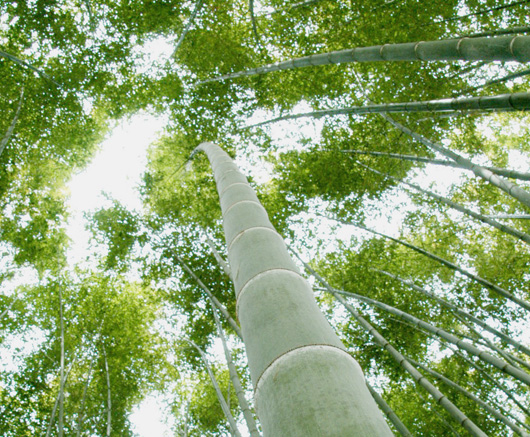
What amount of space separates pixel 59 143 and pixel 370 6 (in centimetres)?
585

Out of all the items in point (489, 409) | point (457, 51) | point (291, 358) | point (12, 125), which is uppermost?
point (12, 125)

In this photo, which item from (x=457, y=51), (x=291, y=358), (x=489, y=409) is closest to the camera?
(x=291, y=358)

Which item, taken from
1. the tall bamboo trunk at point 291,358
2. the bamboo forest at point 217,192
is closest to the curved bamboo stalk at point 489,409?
the bamboo forest at point 217,192

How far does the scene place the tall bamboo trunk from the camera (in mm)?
684

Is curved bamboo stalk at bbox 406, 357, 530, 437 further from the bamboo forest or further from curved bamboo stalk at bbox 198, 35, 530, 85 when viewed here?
curved bamboo stalk at bbox 198, 35, 530, 85

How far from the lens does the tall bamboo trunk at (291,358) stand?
684mm

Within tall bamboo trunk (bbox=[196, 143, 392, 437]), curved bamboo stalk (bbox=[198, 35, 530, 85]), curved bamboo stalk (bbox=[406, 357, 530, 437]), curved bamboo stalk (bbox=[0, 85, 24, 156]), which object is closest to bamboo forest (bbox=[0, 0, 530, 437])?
curved bamboo stalk (bbox=[0, 85, 24, 156])

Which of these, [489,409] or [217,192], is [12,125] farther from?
[489,409]

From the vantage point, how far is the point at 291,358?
2.73 feet

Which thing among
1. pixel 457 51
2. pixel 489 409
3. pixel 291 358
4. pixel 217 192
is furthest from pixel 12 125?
pixel 489 409

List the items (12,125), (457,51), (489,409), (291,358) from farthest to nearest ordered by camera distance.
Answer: (12,125), (489,409), (457,51), (291,358)

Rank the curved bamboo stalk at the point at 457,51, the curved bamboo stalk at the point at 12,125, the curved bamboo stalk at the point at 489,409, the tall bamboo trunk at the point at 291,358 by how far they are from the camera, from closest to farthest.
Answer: the tall bamboo trunk at the point at 291,358 < the curved bamboo stalk at the point at 457,51 < the curved bamboo stalk at the point at 489,409 < the curved bamboo stalk at the point at 12,125

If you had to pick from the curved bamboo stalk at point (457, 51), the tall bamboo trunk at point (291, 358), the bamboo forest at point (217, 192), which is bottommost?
the tall bamboo trunk at point (291, 358)

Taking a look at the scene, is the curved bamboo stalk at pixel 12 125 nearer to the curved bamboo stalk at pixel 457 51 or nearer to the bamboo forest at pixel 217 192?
the bamboo forest at pixel 217 192
